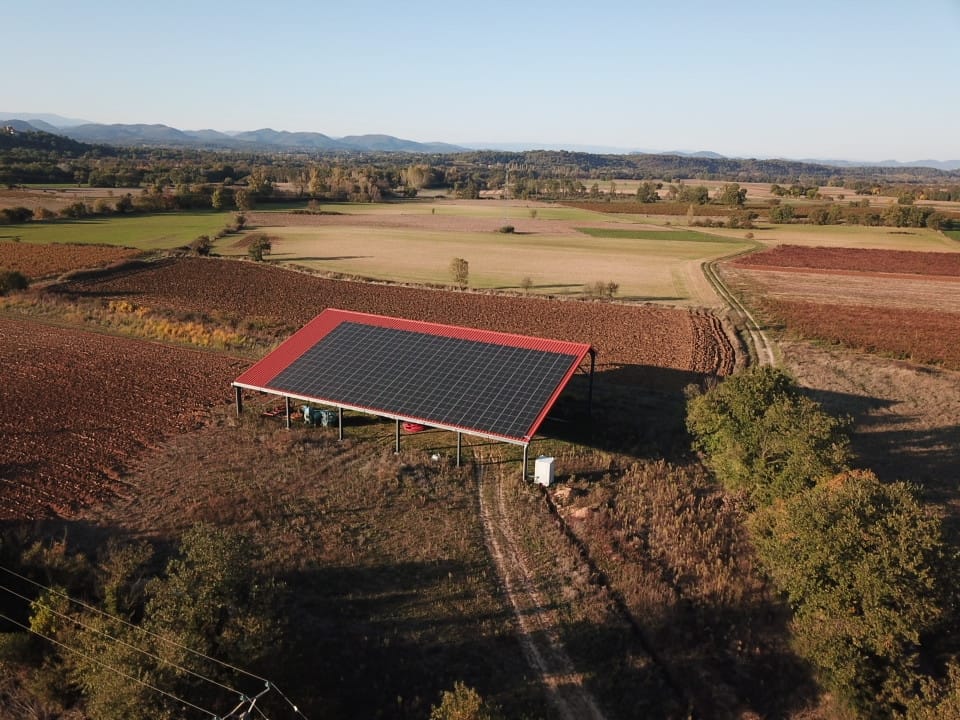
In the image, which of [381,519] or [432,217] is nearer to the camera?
[381,519]

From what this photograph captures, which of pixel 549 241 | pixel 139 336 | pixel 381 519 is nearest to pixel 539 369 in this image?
pixel 381 519

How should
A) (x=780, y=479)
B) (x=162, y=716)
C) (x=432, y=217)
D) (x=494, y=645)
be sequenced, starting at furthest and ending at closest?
(x=432, y=217)
(x=780, y=479)
(x=494, y=645)
(x=162, y=716)

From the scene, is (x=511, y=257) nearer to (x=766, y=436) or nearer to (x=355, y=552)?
(x=766, y=436)

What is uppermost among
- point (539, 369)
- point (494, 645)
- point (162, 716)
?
point (539, 369)

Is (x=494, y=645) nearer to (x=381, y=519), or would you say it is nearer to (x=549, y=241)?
(x=381, y=519)

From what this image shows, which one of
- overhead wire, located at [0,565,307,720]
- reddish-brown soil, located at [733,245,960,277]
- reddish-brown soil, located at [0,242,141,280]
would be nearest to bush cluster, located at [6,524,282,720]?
overhead wire, located at [0,565,307,720]

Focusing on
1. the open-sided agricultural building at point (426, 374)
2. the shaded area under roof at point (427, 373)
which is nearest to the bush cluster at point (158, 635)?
the open-sided agricultural building at point (426, 374)

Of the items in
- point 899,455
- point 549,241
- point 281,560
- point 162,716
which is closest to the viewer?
point 162,716
